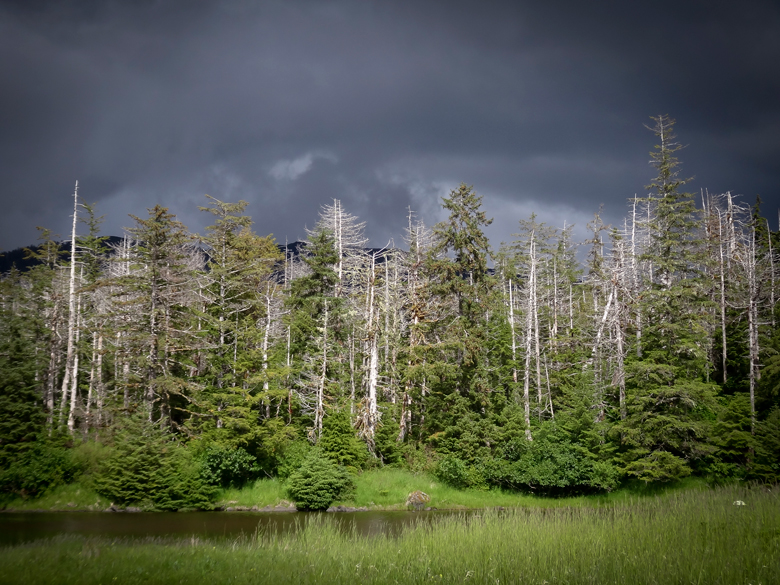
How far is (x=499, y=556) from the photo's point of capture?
410 inches

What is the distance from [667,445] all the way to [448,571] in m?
22.6

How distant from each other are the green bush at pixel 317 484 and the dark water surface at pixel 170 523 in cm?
94

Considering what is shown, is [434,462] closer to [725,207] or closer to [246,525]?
[246,525]

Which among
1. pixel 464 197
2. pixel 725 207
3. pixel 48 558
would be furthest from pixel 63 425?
pixel 725 207

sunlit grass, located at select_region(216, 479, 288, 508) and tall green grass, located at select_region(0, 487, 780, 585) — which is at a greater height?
tall green grass, located at select_region(0, 487, 780, 585)

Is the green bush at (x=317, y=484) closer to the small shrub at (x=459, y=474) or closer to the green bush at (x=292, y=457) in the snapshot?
the green bush at (x=292, y=457)

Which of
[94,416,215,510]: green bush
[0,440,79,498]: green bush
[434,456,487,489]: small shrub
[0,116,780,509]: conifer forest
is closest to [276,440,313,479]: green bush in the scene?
[0,116,780,509]: conifer forest

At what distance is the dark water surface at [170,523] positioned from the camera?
20047 mm

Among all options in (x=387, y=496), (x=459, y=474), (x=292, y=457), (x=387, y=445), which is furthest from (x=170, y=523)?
(x=459, y=474)

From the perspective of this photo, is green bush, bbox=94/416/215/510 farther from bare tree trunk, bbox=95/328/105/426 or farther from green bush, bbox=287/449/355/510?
Result: green bush, bbox=287/449/355/510

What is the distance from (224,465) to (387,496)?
982 centimetres

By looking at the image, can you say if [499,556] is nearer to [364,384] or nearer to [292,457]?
[292,457]

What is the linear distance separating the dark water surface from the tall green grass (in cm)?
668

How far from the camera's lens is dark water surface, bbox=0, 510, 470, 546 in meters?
20.0
